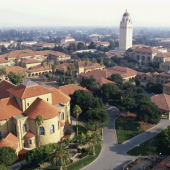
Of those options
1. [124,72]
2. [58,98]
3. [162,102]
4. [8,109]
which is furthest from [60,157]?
[124,72]

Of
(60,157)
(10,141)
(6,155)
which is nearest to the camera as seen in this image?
(60,157)

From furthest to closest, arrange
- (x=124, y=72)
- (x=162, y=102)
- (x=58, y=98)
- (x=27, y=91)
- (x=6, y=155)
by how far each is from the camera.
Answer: (x=124, y=72)
(x=162, y=102)
(x=58, y=98)
(x=27, y=91)
(x=6, y=155)

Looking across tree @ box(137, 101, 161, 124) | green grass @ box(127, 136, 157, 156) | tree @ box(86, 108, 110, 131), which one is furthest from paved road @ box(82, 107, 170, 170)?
tree @ box(86, 108, 110, 131)

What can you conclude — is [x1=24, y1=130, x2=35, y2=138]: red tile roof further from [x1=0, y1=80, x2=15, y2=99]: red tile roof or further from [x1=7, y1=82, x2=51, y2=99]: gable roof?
[x1=0, y1=80, x2=15, y2=99]: red tile roof

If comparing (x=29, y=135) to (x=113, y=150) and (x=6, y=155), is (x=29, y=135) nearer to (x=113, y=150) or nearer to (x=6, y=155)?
(x=6, y=155)

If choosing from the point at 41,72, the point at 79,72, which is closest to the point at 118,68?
the point at 79,72

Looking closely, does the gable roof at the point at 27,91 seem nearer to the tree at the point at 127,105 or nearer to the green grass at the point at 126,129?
the green grass at the point at 126,129
